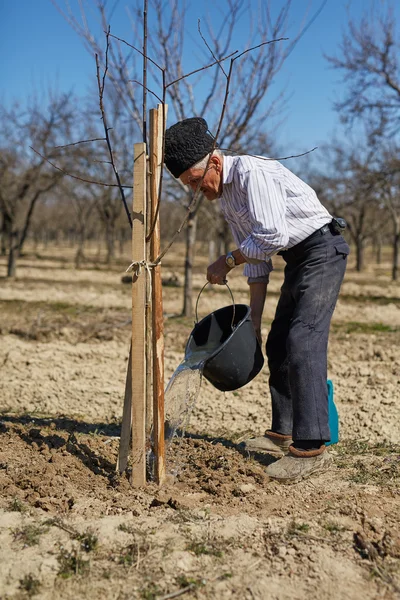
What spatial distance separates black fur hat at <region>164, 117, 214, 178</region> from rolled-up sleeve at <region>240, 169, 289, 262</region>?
0.24 metres

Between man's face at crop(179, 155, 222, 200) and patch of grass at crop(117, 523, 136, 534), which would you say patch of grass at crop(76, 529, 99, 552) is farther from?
man's face at crop(179, 155, 222, 200)


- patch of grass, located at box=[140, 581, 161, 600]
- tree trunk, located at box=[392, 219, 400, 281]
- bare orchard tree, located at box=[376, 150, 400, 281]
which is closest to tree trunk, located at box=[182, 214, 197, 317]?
bare orchard tree, located at box=[376, 150, 400, 281]

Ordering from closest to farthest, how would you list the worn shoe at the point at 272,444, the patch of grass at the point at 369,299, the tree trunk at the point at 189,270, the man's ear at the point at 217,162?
the man's ear at the point at 217,162, the worn shoe at the point at 272,444, the tree trunk at the point at 189,270, the patch of grass at the point at 369,299

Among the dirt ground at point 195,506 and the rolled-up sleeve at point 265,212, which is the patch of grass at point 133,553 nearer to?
the dirt ground at point 195,506

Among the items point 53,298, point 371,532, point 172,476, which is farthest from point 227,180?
point 53,298

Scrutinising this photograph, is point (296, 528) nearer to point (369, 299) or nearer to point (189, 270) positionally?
point (189, 270)

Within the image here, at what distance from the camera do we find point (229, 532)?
2459mm

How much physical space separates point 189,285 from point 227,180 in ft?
22.6

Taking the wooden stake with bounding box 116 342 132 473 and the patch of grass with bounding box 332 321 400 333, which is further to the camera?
the patch of grass with bounding box 332 321 400 333

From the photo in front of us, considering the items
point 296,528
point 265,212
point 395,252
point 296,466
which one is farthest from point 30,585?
point 395,252

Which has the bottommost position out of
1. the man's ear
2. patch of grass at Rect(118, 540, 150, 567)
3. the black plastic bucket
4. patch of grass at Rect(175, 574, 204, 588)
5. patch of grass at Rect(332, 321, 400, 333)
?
patch of grass at Rect(175, 574, 204, 588)

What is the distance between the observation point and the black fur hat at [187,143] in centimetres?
274

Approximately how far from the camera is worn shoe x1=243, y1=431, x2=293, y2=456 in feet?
11.3

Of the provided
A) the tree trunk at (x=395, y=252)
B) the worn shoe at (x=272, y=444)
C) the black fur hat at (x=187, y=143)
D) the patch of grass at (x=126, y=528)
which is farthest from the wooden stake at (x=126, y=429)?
the tree trunk at (x=395, y=252)
